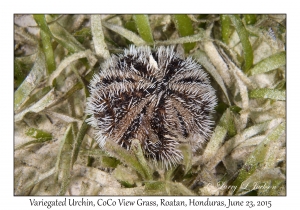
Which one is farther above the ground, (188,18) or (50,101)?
(188,18)

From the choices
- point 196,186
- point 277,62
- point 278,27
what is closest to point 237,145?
point 196,186

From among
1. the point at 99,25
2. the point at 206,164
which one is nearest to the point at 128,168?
the point at 206,164

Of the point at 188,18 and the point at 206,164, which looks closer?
the point at 206,164

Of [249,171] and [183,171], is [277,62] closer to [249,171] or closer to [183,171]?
[249,171]

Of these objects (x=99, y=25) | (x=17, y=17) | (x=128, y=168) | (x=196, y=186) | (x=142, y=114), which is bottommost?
(x=196, y=186)

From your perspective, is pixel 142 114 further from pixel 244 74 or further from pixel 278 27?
pixel 278 27

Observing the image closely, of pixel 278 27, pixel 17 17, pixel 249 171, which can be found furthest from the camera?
pixel 17 17

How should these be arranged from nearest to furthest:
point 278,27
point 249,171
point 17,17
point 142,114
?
1. point 142,114
2. point 249,171
3. point 278,27
4. point 17,17
